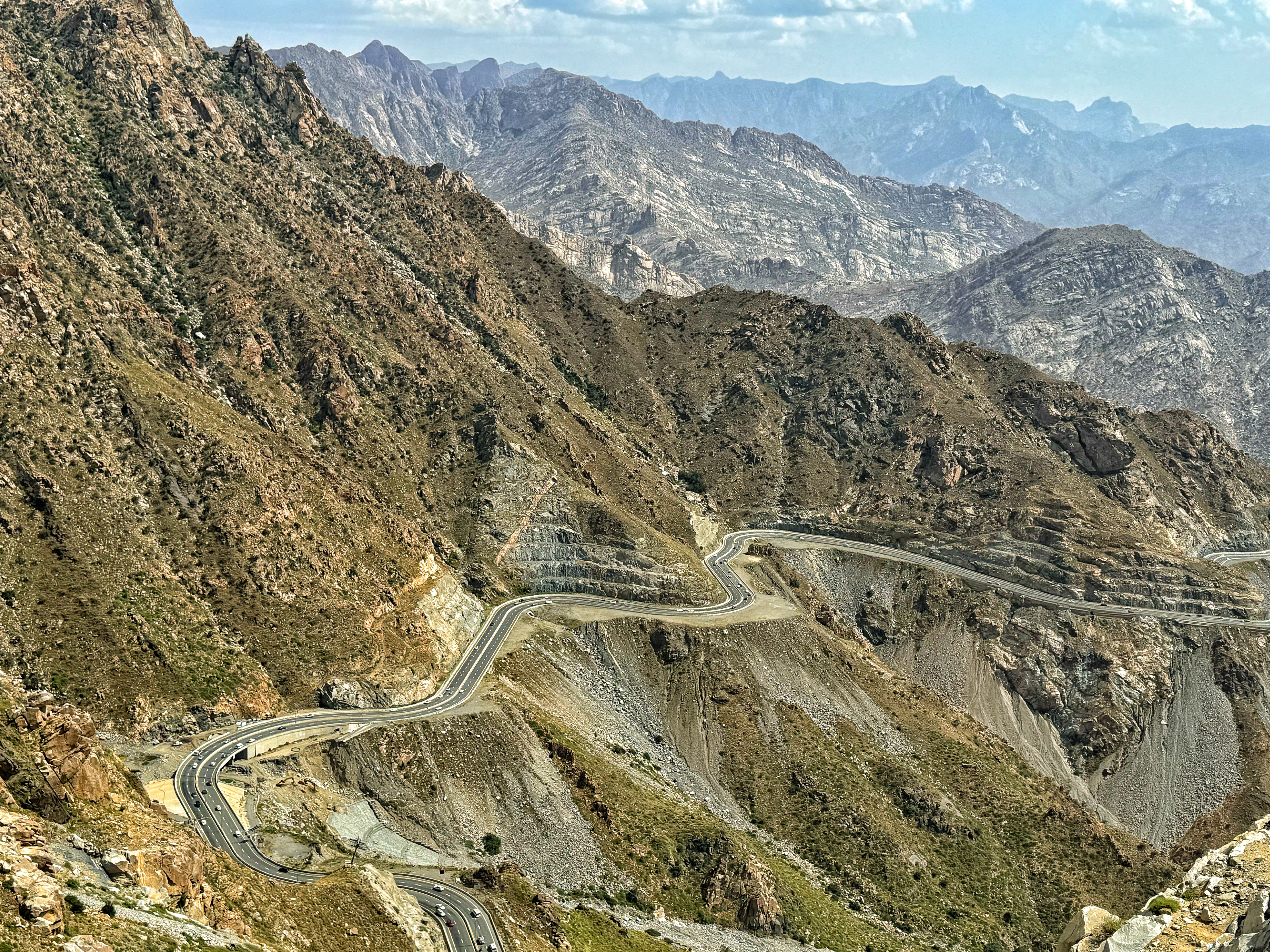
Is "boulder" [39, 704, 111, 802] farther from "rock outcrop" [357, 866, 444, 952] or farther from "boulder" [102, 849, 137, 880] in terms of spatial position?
"rock outcrop" [357, 866, 444, 952]

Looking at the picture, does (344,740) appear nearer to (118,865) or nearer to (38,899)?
(118,865)

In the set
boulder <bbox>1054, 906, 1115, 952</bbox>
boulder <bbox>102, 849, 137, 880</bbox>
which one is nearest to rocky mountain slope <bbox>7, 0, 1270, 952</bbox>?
boulder <bbox>102, 849, 137, 880</bbox>

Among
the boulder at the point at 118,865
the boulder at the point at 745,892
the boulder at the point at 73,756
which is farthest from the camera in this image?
the boulder at the point at 745,892

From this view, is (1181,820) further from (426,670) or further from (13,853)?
(13,853)

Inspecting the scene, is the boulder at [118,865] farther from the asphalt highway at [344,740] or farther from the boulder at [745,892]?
the boulder at [745,892]

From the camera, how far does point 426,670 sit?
146125 mm

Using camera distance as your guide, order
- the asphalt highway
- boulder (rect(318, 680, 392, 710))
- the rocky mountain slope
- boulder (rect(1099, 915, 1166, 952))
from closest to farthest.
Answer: boulder (rect(1099, 915, 1166, 952)) < the asphalt highway < the rocky mountain slope < boulder (rect(318, 680, 392, 710))

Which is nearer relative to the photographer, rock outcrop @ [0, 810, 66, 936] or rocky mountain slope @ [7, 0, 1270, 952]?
rock outcrop @ [0, 810, 66, 936]

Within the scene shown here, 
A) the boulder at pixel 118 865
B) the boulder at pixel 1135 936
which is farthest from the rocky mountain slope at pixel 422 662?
the boulder at pixel 1135 936

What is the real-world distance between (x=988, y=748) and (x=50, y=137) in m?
182

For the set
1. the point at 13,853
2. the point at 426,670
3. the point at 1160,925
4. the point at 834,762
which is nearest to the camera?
the point at 1160,925

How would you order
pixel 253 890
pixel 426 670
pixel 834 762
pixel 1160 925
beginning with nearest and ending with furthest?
pixel 1160 925 < pixel 253 890 < pixel 426 670 < pixel 834 762

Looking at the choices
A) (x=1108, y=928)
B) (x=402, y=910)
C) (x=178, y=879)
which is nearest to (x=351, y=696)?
(x=402, y=910)

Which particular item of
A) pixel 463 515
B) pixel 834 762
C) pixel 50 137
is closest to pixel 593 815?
pixel 834 762
